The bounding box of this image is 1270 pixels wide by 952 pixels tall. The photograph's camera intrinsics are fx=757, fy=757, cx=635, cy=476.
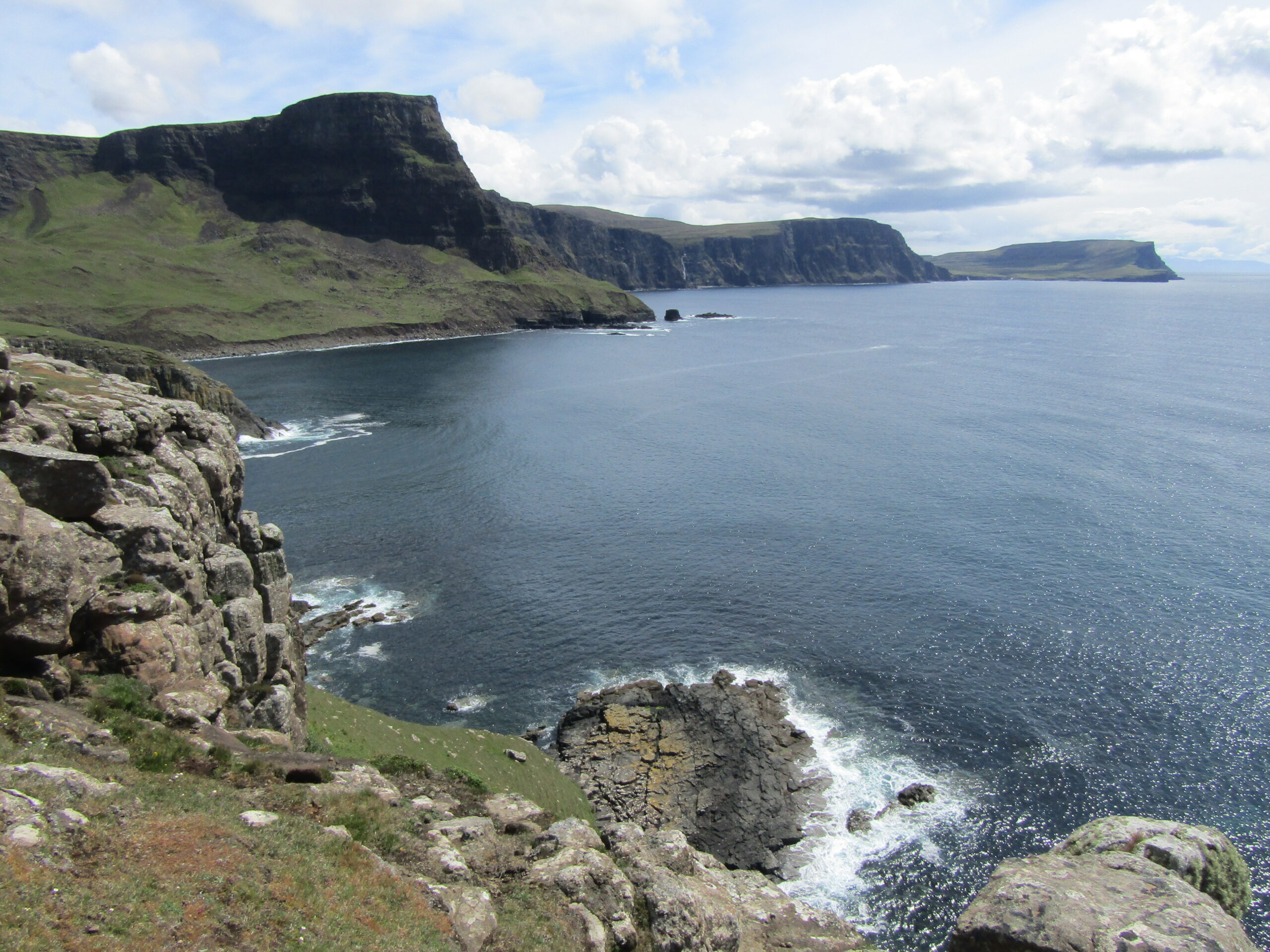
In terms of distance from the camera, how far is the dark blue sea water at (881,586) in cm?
4225

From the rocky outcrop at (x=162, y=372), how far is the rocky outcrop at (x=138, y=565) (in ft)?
244

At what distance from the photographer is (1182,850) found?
24.7 metres

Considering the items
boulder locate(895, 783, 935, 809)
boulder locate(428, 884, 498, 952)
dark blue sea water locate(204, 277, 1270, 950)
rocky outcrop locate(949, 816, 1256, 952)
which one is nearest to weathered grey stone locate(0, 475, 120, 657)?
boulder locate(428, 884, 498, 952)

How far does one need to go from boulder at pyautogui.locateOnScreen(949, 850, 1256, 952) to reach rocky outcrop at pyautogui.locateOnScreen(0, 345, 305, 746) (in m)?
22.8

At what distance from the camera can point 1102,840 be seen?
25703 mm

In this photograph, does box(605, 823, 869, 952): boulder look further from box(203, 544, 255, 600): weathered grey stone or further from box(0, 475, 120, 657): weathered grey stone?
box(0, 475, 120, 657): weathered grey stone

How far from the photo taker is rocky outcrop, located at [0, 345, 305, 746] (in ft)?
66.1

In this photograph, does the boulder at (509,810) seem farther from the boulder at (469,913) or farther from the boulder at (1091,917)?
the boulder at (1091,917)

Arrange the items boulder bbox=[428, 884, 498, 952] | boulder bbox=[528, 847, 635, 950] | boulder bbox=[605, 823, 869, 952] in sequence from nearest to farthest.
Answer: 1. boulder bbox=[428, 884, 498, 952]
2. boulder bbox=[528, 847, 635, 950]
3. boulder bbox=[605, 823, 869, 952]

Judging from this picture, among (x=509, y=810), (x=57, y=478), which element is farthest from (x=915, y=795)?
(x=57, y=478)

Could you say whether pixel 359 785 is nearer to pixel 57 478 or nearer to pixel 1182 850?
pixel 57 478

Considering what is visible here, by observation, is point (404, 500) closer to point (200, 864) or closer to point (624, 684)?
point (624, 684)

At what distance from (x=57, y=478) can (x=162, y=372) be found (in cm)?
9584

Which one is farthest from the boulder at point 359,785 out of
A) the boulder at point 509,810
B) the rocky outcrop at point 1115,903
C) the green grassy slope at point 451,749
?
the rocky outcrop at point 1115,903
